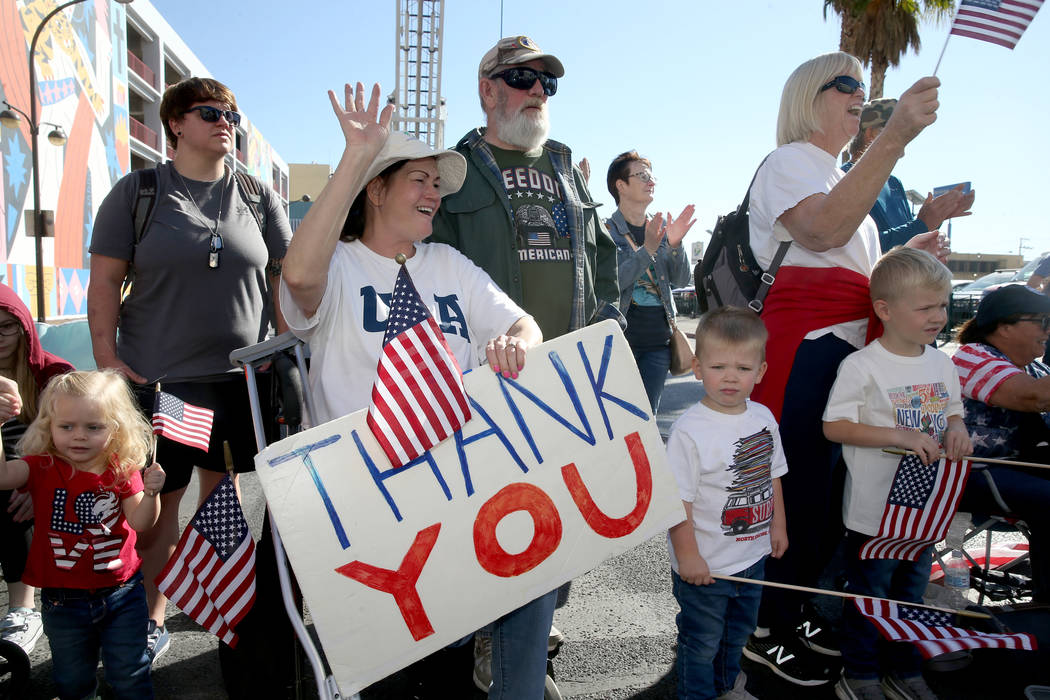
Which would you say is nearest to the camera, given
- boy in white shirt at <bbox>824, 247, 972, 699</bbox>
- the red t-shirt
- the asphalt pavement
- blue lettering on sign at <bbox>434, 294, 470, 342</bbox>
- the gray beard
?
blue lettering on sign at <bbox>434, 294, 470, 342</bbox>

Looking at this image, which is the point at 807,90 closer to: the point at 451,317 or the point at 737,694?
the point at 451,317

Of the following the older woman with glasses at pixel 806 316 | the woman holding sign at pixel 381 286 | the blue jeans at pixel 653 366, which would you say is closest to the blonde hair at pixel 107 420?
the woman holding sign at pixel 381 286

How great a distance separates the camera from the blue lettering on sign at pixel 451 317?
227 cm

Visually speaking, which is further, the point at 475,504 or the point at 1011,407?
the point at 1011,407

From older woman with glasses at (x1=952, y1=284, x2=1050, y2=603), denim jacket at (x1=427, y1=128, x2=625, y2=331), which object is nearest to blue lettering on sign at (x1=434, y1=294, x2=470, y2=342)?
denim jacket at (x1=427, y1=128, x2=625, y2=331)

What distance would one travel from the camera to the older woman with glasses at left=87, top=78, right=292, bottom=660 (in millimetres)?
2879

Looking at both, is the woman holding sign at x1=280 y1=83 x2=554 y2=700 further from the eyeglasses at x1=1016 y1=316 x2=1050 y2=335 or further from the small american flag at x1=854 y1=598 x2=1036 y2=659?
the eyeglasses at x1=1016 y1=316 x2=1050 y2=335

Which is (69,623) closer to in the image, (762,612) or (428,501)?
(428,501)

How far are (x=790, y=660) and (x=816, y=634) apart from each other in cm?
20

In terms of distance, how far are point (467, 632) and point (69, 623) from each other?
1488mm

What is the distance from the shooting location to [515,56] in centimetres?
292

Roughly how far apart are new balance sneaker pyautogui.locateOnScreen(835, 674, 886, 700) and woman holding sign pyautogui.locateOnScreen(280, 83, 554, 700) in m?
1.34

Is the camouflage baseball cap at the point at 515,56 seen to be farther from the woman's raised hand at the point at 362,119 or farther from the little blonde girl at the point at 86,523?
the little blonde girl at the point at 86,523

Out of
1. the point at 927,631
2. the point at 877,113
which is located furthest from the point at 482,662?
the point at 877,113
